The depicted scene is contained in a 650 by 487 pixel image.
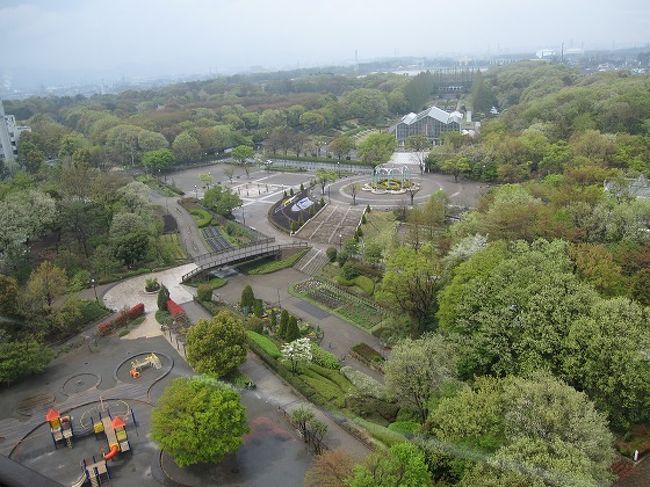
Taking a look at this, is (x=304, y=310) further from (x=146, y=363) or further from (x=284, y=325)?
(x=146, y=363)

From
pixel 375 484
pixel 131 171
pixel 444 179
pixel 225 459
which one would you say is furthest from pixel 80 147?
pixel 375 484

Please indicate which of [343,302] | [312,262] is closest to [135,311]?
[343,302]

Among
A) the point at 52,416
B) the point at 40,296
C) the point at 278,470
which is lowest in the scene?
the point at 278,470

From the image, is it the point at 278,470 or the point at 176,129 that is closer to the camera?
the point at 278,470

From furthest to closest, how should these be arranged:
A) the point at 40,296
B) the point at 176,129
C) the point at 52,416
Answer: the point at 176,129, the point at 40,296, the point at 52,416

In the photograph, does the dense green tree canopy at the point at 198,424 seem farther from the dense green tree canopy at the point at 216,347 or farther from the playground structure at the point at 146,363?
the playground structure at the point at 146,363

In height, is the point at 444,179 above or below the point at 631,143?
below

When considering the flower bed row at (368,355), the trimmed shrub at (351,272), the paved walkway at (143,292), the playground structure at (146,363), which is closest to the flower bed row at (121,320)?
the paved walkway at (143,292)

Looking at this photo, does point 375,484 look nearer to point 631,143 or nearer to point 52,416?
point 52,416
